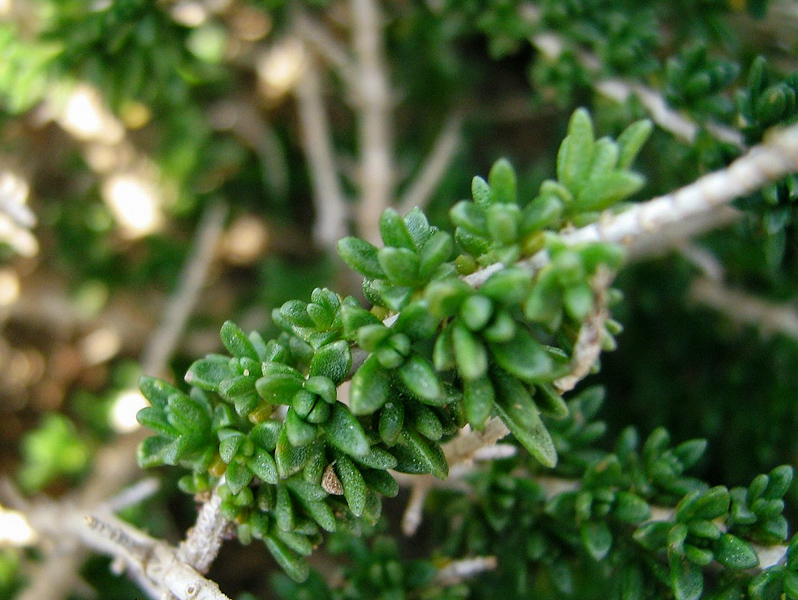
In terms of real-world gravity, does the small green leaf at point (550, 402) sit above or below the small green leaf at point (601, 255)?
below

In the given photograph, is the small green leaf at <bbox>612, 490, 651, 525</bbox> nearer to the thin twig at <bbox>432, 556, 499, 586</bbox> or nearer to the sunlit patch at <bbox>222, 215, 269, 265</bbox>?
the thin twig at <bbox>432, 556, 499, 586</bbox>

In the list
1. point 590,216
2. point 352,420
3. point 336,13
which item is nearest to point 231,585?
point 352,420

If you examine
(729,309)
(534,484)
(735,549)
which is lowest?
(729,309)

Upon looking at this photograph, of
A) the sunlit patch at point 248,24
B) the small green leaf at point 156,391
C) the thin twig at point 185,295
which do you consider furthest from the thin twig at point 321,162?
the small green leaf at point 156,391

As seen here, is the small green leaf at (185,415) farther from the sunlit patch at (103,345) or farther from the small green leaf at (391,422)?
the sunlit patch at (103,345)

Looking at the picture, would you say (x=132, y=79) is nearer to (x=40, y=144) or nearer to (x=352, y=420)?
(x=40, y=144)

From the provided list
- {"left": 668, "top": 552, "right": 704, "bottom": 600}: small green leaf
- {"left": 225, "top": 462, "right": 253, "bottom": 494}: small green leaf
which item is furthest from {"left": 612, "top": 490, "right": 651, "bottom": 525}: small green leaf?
{"left": 225, "top": 462, "right": 253, "bottom": 494}: small green leaf
